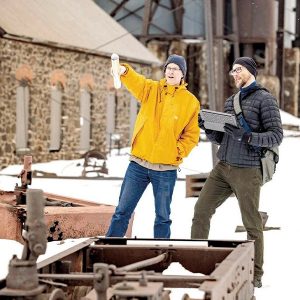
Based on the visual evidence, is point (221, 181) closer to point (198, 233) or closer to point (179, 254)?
point (198, 233)

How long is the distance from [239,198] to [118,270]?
2.56 metres

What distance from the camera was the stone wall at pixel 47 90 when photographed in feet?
66.4

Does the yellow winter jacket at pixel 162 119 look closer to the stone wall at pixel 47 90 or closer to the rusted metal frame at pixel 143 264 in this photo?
the rusted metal frame at pixel 143 264

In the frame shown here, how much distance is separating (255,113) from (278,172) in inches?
427

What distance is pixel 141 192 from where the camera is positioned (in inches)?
316

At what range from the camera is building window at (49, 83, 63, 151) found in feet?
73.7

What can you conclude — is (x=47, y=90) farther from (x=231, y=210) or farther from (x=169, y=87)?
(x=169, y=87)

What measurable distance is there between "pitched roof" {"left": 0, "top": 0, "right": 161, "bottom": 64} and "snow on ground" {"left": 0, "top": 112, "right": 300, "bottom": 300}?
111 inches

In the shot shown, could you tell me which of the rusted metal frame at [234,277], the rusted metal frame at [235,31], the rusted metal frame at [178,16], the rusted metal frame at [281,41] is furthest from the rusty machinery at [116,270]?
the rusted metal frame at [281,41]

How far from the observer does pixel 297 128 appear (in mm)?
33156

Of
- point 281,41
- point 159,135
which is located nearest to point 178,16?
point 281,41

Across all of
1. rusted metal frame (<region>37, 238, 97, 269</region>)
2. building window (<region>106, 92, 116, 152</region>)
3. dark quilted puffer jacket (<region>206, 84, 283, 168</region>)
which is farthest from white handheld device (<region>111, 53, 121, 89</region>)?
building window (<region>106, 92, 116, 152</region>)

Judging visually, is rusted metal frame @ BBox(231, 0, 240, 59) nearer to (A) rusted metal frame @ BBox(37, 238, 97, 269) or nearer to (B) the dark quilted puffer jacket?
(B) the dark quilted puffer jacket

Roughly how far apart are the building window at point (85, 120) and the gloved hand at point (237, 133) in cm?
1684
